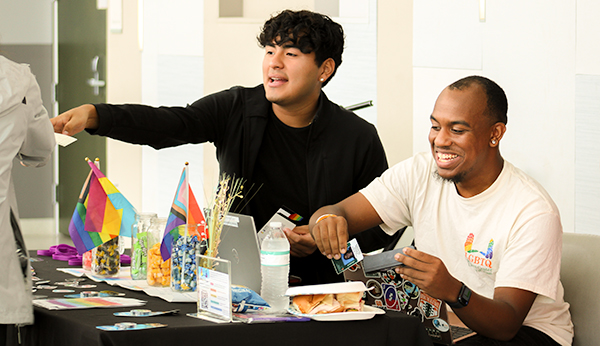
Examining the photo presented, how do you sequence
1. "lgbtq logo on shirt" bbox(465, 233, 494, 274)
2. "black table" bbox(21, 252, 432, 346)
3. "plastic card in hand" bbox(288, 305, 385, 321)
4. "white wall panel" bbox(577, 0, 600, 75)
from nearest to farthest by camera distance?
"black table" bbox(21, 252, 432, 346)
"plastic card in hand" bbox(288, 305, 385, 321)
"lgbtq logo on shirt" bbox(465, 233, 494, 274)
"white wall panel" bbox(577, 0, 600, 75)

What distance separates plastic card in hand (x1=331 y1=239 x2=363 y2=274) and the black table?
0.56 ft

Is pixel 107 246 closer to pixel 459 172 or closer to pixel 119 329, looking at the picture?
pixel 119 329

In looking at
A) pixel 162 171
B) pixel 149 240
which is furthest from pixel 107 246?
pixel 162 171

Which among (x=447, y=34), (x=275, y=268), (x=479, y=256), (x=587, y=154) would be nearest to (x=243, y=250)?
(x=275, y=268)

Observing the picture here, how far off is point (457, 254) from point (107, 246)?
1063mm

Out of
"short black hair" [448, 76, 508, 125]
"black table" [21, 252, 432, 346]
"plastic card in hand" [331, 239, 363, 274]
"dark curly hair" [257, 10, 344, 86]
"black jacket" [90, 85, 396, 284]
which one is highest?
"dark curly hair" [257, 10, 344, 86]

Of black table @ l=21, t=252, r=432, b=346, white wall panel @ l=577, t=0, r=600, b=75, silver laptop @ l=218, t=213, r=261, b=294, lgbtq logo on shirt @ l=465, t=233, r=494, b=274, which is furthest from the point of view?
white wall panel @ l=577, t=0, r=600, b=75

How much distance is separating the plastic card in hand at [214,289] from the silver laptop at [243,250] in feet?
0.67

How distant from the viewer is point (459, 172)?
176 centimetres

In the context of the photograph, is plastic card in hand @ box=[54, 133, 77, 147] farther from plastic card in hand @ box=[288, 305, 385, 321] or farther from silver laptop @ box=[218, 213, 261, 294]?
plastic card in hand @ box=[288, 305, 385, 321]

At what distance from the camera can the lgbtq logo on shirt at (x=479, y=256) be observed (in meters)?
1.69

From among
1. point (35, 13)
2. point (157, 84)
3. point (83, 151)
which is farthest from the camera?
point (35, 13)

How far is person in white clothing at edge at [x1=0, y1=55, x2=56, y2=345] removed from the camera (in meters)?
1.33

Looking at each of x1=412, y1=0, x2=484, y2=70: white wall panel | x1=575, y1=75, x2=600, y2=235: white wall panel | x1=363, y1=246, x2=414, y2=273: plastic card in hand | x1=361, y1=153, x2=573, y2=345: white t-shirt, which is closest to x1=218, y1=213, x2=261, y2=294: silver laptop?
x1=363, y1=246, x2=414, y2=273: plastic card in hand
